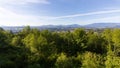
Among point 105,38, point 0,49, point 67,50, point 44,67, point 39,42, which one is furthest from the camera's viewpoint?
point 105,38

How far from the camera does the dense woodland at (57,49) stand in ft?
160

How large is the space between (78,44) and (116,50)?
1454 centimetres

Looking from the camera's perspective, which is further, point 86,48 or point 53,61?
point 86,48

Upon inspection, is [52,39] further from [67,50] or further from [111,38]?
[111,38]

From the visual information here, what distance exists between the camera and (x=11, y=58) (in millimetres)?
50938

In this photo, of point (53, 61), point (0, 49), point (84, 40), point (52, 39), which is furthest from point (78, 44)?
point (0, 49)

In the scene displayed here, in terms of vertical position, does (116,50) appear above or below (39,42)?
below

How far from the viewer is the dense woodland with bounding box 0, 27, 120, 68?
160 feet

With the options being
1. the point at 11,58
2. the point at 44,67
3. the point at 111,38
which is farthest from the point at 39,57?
the point at 111,38

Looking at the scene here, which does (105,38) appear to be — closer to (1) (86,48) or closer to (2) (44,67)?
(1) (86,48)

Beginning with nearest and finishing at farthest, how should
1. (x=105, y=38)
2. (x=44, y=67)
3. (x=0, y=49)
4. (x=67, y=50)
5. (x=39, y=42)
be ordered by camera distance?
(x=44, y=67) < (x=39, y=42) < (x=0, y=49) < (x=67, y=50) < (x=105, y=38)

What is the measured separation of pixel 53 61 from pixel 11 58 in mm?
11073

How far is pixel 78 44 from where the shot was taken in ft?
231

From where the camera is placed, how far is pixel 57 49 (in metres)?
A: 66.8
